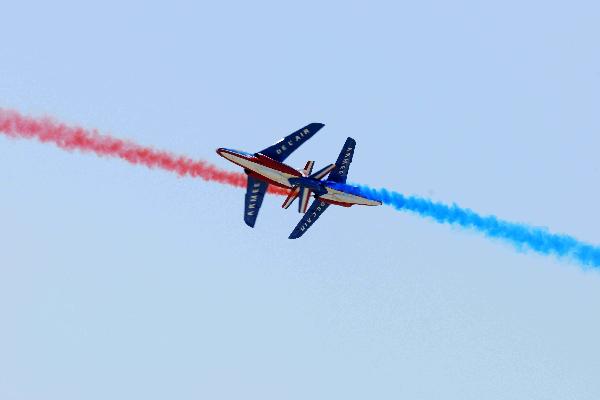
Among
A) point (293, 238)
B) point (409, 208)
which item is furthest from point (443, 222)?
point (293, 238)

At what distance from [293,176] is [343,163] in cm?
533

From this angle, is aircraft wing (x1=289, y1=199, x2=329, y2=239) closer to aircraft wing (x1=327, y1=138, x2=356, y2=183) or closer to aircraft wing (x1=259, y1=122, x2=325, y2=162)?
aircraft wing (x1=327, y1=138, x2=356, y2=183)

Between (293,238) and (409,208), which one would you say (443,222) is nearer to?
(409,208)

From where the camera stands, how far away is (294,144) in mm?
164625

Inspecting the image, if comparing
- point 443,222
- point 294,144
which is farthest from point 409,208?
point 294,144

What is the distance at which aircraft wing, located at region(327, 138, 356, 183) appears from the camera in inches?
6560

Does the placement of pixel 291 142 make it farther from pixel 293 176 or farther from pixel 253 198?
pixel 253 198

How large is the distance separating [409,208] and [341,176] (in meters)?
9.53

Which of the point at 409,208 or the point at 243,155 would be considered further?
the point at 409,208

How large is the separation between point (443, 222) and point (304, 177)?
1617 centimetres

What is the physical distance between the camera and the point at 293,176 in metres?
164

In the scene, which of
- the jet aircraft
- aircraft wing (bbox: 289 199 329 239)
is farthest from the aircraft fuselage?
aircraft wing (bbox: 289 199 329 239)

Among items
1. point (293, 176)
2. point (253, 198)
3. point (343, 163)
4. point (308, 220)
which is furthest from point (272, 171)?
point (308, 220)

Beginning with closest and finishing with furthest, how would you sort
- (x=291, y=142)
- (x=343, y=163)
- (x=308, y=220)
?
(x=291, y=142), (x=343, y=163), (x=308, y=220)
